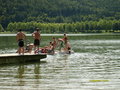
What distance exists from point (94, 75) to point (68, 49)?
19146 millimetres

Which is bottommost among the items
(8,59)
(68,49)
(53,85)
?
(68,49)

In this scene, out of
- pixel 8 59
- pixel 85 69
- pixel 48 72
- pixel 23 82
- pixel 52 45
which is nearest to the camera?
pixel 23 82

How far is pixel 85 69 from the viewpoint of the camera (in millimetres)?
24094

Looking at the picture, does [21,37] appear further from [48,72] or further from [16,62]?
[48,72]

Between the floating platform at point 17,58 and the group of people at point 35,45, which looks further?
the group of people at point 35,45

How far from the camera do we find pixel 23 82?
18375 millimetres

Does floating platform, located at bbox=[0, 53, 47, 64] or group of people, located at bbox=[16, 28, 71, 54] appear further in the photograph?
group of people, located at bbox=[16, 28, 71, 54]

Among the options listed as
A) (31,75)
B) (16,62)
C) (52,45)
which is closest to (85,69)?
(31,75)

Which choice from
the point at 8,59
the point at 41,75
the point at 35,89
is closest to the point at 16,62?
the point at 8,59

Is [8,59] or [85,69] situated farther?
[8,59]

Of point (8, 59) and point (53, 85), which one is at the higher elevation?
point (53, 85)

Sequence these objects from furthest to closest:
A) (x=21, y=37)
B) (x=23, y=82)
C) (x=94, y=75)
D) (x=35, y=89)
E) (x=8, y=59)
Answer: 1. (x=21, y=37)
2. (x=8, y=59)
3. (x=94, y=75)
4. (x=23, y=82)
5. (x=35, y=89)

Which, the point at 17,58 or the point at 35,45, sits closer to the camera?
the point at 17,58

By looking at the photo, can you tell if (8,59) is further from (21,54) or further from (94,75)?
(94,75)
